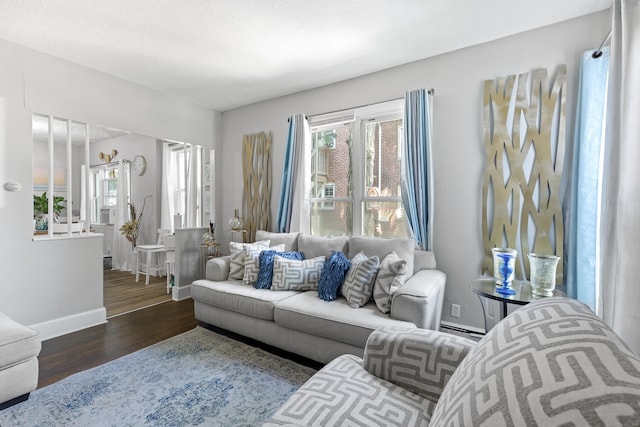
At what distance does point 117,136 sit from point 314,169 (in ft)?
10.7

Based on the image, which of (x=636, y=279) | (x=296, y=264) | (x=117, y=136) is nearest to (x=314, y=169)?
(x=296, y=264)

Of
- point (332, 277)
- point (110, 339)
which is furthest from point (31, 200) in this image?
point (332, 277)

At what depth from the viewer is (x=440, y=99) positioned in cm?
275

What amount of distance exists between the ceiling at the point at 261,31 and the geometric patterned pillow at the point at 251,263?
6.16ft

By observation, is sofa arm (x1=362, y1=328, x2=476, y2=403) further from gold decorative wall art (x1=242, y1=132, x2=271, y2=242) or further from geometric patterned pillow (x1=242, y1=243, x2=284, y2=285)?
gold decorative wall art (x1=242, y1=132, x2=271, y2=242)

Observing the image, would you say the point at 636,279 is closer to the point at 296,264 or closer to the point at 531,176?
the point at 531,176

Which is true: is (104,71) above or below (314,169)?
above

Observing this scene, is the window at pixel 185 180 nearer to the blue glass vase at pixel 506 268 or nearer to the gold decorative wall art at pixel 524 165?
the gold decorative wall art at pixel 524 165

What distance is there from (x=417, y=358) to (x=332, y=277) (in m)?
1.24

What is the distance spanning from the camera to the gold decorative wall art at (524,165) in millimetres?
2256

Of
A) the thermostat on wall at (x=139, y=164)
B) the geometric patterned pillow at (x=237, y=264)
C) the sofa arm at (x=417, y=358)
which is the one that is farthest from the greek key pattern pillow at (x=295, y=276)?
the thermostat on wall at (x=139, y=164)

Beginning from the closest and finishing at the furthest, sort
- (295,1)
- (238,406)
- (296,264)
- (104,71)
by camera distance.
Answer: (238,406) → (295,1) → (296,264) → (104,71)

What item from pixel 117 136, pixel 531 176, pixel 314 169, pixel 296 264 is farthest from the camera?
pixel 117 136

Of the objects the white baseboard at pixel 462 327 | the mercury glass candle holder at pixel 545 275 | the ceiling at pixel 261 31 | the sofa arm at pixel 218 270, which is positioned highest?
the ceiling at pixel 261 31
